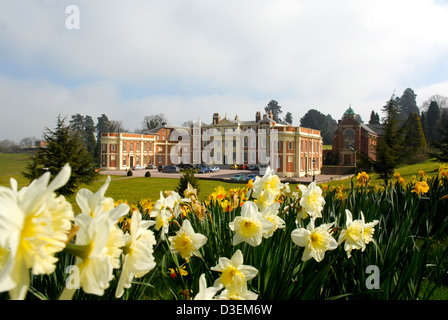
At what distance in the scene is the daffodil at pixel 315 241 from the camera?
4.52 feet

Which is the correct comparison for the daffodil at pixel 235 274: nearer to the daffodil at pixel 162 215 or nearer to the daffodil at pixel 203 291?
the daffodil at pixel 203 291

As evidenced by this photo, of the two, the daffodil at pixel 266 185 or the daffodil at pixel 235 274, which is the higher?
the daffodil at pixel 266 185

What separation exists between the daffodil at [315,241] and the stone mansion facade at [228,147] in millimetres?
31086

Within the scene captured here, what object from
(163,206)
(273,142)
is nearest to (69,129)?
(163,206)

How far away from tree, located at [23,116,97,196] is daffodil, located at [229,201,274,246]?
498 inches

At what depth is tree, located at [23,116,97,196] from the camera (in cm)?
1266

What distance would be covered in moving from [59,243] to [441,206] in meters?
4.82

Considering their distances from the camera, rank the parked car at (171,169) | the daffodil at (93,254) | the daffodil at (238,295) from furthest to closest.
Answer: the parked car at (171,169), the daffodil at (238,295), the daffodil at (93,254)

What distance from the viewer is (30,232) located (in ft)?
1.92

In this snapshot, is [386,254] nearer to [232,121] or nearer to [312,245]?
[312,245]

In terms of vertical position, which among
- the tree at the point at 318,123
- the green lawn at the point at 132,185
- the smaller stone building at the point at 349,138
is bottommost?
the green lawn at the point at 132,185

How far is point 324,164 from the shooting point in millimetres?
42219

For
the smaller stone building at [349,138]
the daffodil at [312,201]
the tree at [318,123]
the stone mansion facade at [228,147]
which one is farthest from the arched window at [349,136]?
the daffodil at [312,201]

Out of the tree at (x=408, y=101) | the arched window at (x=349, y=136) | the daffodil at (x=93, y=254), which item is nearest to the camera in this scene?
the daffodil at (x=93, y=254)
